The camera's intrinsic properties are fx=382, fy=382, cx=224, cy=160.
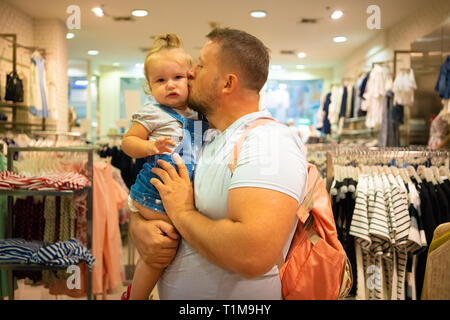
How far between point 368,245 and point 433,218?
327mm

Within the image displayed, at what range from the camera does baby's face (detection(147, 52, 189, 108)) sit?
1047 millimetres

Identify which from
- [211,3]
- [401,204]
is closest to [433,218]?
[401,204]

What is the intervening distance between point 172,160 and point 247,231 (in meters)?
0.33

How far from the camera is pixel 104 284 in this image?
2506mm

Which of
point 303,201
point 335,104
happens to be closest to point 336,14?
point 303,201

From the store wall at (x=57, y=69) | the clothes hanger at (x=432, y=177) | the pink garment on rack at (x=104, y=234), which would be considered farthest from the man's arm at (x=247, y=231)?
the store wall at (x=57, y=69)

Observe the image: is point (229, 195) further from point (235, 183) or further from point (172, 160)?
point (172, 160)

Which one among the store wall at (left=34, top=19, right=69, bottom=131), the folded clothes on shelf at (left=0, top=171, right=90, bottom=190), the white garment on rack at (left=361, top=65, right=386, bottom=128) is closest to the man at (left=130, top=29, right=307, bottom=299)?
the folded clothes on shelf at (left=0, top=171, right=90, bottom=190)

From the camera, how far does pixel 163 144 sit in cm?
97

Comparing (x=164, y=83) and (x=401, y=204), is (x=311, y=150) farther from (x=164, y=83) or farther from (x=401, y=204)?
(x=164, y=83)

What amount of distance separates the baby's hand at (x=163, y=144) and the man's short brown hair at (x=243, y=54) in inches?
9.5

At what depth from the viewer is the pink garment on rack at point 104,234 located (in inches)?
94.4

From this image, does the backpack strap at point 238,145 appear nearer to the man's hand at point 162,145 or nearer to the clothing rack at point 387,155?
the man's hand at point 162,145

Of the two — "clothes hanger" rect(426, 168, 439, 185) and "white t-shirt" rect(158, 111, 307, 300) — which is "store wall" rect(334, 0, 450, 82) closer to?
"clothes hanger" rect(426, 168, 439, 185)
